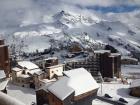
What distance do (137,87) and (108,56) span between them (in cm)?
1307

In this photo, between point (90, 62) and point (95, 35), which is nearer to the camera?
point (90, 62)

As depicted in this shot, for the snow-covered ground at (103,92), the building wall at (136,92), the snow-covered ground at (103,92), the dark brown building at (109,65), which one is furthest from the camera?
the dark brown building at (109,65)

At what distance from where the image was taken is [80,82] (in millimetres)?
25594

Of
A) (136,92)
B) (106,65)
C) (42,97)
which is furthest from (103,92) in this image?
(106,65)

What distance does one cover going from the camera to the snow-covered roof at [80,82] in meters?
24.6

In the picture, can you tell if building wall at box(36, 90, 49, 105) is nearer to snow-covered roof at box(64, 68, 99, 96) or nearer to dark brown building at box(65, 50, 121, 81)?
snow-covered roof at box(64, 68, 99, 96)

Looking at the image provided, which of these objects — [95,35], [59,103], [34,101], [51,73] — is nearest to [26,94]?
[34,101]

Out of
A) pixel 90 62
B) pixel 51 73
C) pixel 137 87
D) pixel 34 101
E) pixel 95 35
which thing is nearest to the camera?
pixel 34 101

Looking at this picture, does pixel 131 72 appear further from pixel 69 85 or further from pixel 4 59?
pixel 69 85

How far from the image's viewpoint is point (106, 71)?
41.5 m

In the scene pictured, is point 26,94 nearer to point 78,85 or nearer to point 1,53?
point 78,85

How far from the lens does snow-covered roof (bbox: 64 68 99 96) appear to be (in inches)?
969

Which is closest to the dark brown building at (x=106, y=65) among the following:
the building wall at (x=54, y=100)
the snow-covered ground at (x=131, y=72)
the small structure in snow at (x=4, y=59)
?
the snow-covered ground at (x=131, y=72)

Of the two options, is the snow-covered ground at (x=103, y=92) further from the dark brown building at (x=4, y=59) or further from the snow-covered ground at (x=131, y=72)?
the snow-covered ground at (x=131, y=72)
